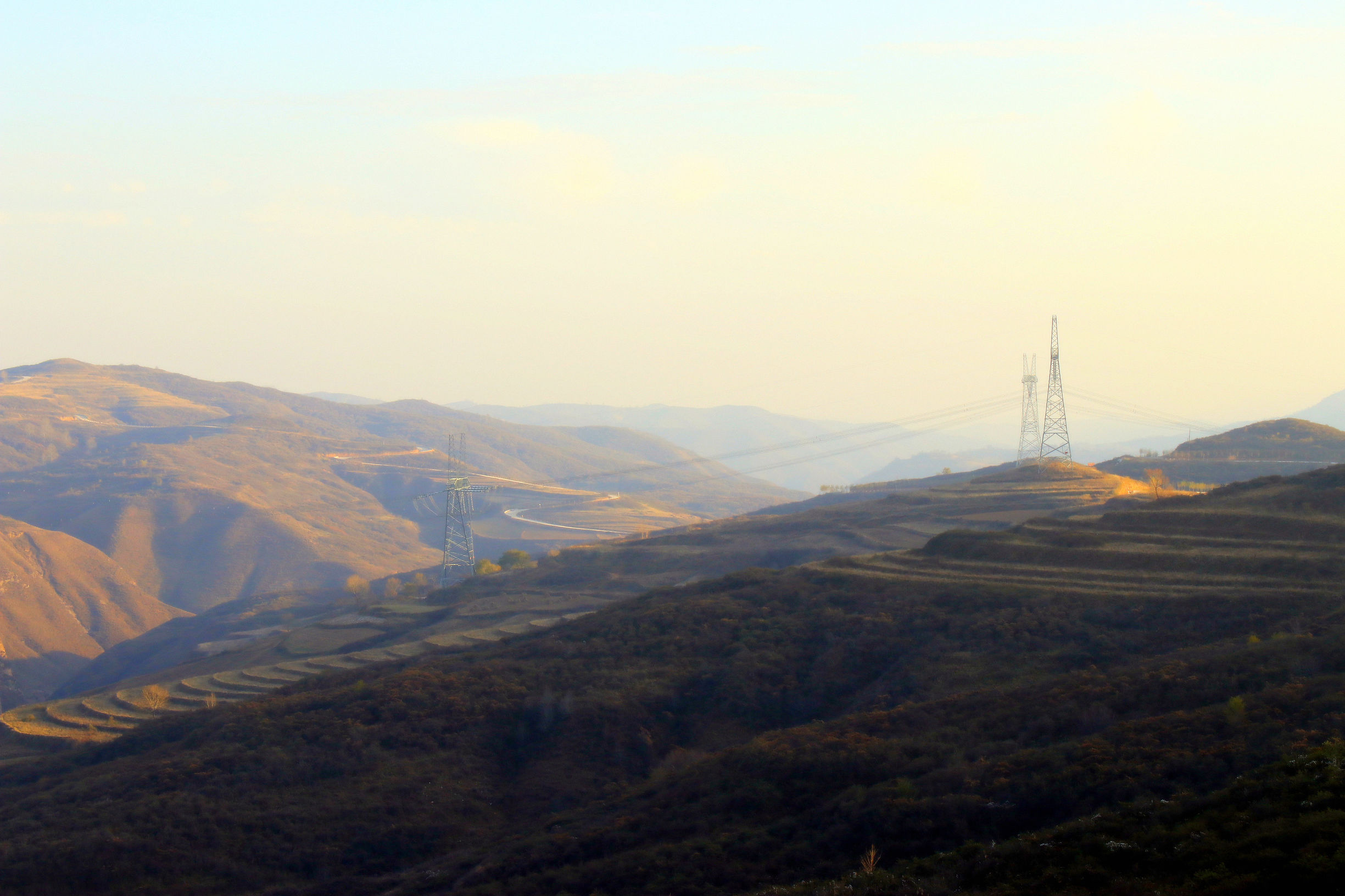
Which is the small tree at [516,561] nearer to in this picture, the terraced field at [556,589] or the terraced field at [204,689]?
the terraced field at [556,589]

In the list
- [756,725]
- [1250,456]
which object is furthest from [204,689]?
[1250,456]

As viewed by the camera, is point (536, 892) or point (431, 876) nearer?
point (536, 892)

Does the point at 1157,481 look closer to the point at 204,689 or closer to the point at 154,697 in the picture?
the point at 204,689

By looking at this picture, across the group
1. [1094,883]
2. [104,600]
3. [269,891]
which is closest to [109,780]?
[269,891]

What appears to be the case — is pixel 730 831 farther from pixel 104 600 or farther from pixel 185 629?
pixel 104 600

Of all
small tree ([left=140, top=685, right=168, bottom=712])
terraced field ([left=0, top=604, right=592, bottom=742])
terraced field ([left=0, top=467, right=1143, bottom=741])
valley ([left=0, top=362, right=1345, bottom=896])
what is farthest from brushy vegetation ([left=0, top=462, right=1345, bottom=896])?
small tree ([left=140, top=685, right=168, bottom=712])

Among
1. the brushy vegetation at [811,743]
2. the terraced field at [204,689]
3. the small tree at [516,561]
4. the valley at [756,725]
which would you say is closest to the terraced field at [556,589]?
the terraced field at [204,689]

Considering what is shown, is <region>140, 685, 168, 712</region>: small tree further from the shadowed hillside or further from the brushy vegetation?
the shadowed hillside
